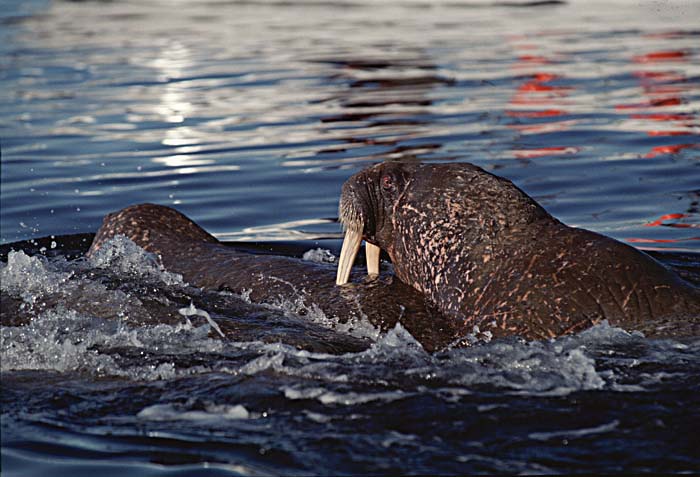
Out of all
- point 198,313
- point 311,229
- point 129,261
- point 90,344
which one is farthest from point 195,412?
point 311,229

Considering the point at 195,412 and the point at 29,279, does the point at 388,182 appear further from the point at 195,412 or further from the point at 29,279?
the point at 195,412

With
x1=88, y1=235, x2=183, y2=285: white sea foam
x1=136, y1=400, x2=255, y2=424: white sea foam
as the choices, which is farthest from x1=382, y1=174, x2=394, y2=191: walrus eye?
x1=136, y1=400, x2=255, y2=424: white sea foam

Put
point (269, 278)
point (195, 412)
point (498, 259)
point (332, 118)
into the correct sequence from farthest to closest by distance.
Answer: point (332, 118) < point (269, 278) < point (498, 259) < point (195, 412)

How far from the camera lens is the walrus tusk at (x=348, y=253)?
263 inches

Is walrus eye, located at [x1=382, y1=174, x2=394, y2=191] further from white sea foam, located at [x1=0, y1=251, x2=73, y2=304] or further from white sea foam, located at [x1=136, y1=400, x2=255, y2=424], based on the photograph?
white sea foam, located at [x1=136, y1=400, x2=255, y2=424]

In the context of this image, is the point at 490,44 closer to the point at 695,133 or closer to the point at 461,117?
the point at 461,117

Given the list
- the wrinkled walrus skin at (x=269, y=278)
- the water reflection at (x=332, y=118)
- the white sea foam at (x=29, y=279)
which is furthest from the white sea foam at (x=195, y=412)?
the water reflection at (x=332, y=118)

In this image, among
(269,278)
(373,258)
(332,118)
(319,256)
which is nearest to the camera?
(269,278)

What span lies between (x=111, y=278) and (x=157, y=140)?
8.10m

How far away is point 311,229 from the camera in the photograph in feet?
31.4

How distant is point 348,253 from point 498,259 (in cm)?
105

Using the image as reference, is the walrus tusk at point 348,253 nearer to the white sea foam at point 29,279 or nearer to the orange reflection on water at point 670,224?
the white sea foam at point 29,279

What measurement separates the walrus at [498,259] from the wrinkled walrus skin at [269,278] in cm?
14

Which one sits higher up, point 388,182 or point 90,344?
point 388,182
